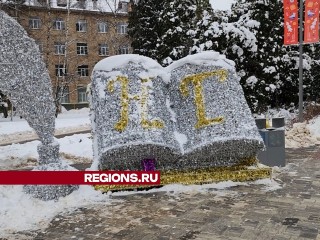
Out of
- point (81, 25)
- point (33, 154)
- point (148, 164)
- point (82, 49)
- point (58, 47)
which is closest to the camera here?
point (148, 164)

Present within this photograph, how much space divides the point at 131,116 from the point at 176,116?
1.05 m

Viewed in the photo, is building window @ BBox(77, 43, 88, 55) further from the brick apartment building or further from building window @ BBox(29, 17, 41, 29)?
building window @ BBox(29, 17, 41, 29)

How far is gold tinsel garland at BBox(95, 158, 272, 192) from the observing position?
268 inches

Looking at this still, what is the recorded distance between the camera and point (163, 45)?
25516 mm

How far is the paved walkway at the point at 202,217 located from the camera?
4703 millimetres

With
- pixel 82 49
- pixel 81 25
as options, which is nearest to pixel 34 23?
pixel 81 25

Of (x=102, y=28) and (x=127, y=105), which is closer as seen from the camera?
(x=127, y=105)

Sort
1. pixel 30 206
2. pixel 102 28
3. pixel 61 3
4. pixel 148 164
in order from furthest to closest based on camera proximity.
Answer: pixel 102 28
pixel 61 3
pixel 148 164
pixel 30 206

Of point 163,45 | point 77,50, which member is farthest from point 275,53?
point 77,50

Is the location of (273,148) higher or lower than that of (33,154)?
higher

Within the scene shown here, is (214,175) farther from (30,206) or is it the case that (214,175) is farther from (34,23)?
(34,23)

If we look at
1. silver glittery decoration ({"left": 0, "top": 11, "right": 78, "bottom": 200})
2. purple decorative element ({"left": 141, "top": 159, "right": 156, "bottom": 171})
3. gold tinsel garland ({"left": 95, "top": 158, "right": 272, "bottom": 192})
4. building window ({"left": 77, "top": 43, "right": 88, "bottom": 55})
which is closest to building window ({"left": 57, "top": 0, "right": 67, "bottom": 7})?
building window ({"left": 77, "top": 43, "right": 88, "bottom": 55})

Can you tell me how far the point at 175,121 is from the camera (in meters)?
A: 7.24

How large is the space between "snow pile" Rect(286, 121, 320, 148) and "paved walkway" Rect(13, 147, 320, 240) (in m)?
5.16
